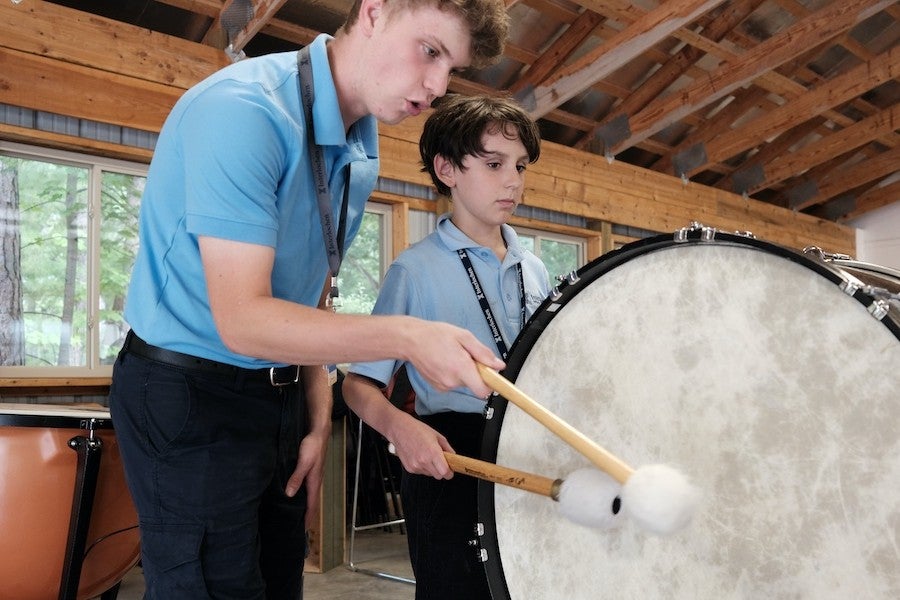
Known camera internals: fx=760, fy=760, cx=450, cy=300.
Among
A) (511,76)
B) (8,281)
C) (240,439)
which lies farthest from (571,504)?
(511,76)

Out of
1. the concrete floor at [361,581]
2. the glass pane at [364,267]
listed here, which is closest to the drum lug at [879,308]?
the concrete floor at [361,581]

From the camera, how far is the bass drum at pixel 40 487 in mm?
2135

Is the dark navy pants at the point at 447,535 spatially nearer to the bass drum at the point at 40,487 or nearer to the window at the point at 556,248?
the bass drum at the point at 40,487

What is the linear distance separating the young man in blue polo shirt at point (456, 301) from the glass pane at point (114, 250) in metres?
3.39

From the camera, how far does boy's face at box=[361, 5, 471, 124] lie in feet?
3.77

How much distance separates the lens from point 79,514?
2.19 m

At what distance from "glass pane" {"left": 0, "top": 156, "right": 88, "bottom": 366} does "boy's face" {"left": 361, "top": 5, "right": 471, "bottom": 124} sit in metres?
3.84

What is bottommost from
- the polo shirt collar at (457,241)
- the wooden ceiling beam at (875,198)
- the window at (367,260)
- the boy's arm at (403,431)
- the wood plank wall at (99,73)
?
the boy's arm at (403,431)

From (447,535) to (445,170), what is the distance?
2.66 ft

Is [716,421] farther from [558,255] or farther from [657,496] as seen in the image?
[558,255]

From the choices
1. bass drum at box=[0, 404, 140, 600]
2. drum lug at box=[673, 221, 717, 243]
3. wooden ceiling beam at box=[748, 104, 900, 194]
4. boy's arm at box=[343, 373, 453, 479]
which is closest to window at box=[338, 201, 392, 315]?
bass drum at box=[0, 404, 140, 600]

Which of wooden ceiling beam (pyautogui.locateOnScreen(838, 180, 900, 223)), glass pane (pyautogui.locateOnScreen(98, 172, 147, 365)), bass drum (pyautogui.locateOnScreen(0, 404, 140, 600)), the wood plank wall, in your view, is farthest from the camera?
wooden ceiling beam (pyautogui.locateOnScreen(838, 180, 900, 223))

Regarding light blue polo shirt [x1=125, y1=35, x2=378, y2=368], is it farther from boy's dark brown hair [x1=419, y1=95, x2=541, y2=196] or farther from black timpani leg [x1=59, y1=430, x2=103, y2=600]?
black timpani leg [x1=59, y1=430, x2=103, y2=600]

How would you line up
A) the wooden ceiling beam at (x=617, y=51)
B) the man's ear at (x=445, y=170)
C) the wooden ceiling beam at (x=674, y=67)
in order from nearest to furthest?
the man's ear at (x=445, y=170) < the wooden ceiling beam at (x=617, y=51) < the wooden ceiling beam at (x=674, y=67)
